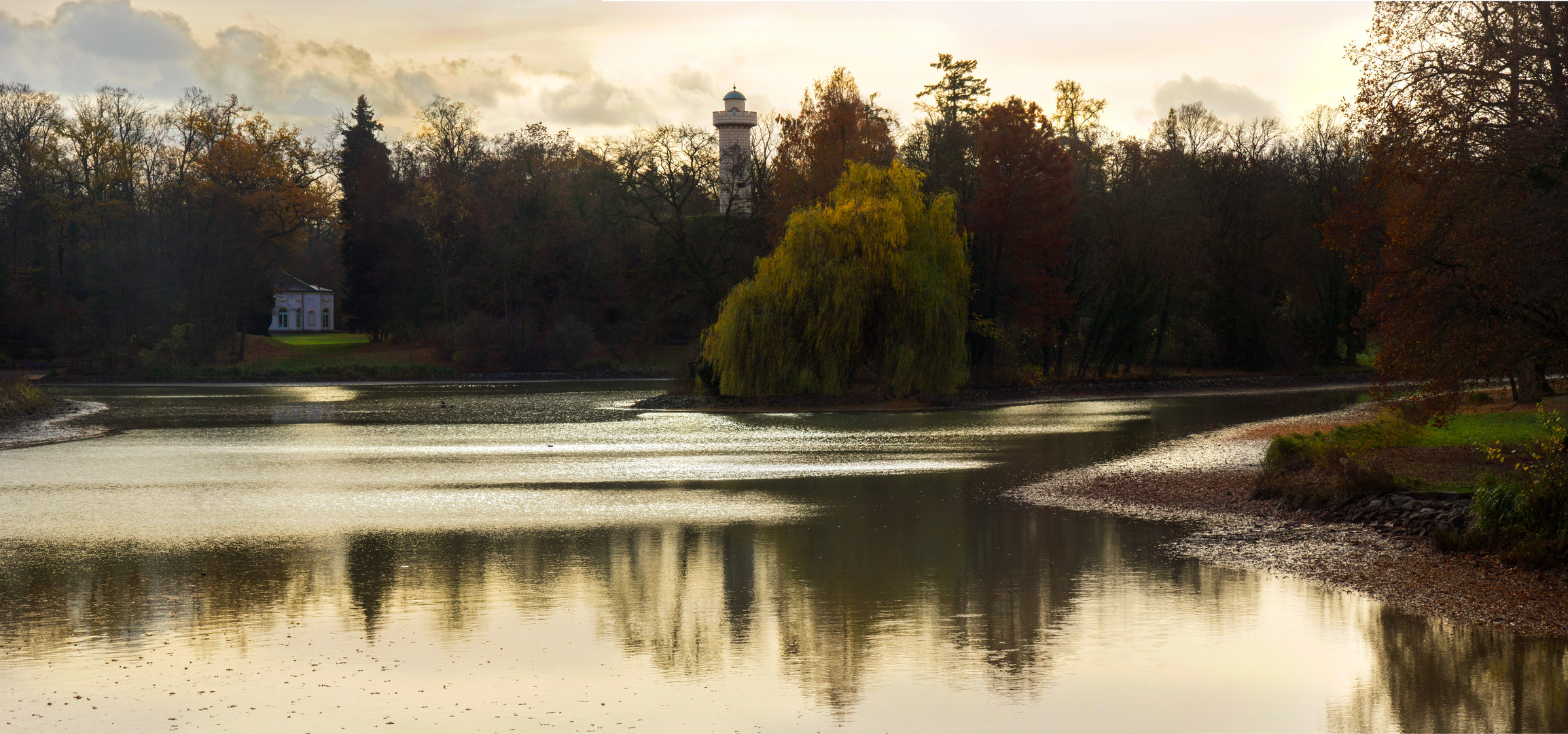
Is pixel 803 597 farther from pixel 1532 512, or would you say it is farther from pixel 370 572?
pixel 1532 512

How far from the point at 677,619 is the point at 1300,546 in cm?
763

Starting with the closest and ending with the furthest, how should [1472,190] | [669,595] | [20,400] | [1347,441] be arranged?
[669,595] → [1472,190] → [1347,441] → [20,400]

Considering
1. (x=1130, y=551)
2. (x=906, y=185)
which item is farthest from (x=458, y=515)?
(x=906, y=185)

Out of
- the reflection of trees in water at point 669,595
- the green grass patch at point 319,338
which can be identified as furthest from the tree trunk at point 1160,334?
the green grass patch at point 319,338

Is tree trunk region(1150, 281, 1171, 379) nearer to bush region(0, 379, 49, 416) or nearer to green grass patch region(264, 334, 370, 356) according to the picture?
bush region(0, 379, 49, 416)

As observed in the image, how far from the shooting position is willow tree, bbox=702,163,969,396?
37.5 m

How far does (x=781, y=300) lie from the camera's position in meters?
37.8

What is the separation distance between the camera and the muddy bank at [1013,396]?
127 feet

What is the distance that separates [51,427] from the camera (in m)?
33.9

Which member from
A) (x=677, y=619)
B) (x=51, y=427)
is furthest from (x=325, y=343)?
(x=677, y=619)

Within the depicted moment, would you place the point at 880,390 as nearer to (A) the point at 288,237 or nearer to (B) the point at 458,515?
(B) the point at 458,515

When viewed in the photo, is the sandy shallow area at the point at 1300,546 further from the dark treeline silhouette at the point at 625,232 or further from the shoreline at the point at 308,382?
the shoreline at the point at 308,382

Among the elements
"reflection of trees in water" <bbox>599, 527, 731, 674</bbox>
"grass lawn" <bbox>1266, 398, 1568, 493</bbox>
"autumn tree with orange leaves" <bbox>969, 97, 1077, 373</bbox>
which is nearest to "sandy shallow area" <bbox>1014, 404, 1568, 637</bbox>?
"grass lawn" <bbox>1266, 398, 1568, 493</bbox>

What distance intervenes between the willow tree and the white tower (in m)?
22.0
